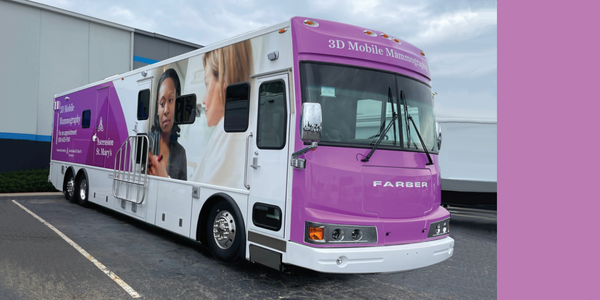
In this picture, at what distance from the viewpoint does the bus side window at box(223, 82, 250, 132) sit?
5.15 m

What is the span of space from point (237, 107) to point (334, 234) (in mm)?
2017

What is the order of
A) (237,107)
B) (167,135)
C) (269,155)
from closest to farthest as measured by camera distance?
(269,155), (237,107), (167,135)

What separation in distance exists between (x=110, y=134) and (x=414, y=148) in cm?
628

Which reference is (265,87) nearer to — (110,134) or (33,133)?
(110,134)

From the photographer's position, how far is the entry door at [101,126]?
29.2 ft

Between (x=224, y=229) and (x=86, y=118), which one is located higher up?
(x=86, y=118)

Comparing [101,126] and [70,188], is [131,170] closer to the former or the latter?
[101,126]

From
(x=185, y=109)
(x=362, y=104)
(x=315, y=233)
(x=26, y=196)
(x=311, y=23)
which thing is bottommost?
(x=26, y=196)

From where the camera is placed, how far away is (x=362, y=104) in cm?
465

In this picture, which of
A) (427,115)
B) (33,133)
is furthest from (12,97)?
(427,115)

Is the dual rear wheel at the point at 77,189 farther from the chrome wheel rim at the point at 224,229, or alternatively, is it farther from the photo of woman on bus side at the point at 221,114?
the chrome wheel rim at the point at 224,229

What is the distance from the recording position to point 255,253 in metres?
4.83

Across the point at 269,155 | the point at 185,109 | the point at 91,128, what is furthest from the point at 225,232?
the point at 91,128

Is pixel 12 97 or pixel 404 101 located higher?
pixel 12 97
